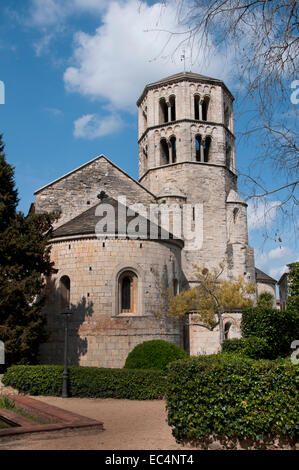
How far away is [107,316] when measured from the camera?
63.0 ft

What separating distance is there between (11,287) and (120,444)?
360 inches

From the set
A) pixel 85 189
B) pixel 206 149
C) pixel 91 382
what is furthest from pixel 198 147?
pixel 91 382

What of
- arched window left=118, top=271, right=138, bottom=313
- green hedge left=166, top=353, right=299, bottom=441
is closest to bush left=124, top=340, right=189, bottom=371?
arched window left=118, top=271, right=138, bottom=313

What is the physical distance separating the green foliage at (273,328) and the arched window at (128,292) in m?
5.93

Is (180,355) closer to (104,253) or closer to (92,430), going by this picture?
(104,253)

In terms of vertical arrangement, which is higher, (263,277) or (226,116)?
(226,116)

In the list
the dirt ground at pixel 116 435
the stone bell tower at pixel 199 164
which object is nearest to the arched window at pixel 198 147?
the stone bell tower at pixel 199 164

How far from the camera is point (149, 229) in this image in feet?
68.7

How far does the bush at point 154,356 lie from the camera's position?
15836mm

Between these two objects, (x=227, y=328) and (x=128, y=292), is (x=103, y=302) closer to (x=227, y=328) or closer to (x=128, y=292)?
(x=128, y=292)

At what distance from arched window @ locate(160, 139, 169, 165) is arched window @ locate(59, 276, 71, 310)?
15.3 m

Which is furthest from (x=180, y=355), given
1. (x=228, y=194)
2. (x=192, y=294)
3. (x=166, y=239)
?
(x=228, y=194)

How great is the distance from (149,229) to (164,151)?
14119 mm

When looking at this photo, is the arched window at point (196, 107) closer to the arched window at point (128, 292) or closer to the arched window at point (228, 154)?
the arched window at point (228, 154)
